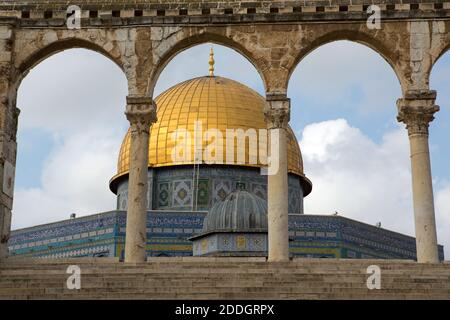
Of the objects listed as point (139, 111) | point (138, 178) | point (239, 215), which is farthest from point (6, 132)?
point (239, 215)

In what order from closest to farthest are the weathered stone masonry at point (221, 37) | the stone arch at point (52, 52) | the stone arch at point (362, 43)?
1. the weathered stone masonry at point (221, 37)
2. the stone arch at point (362, 43)
3. the stone arch at point (52, 52)

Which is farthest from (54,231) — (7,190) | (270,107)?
(270,107)

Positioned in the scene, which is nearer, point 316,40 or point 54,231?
point 316,40

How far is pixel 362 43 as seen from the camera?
1973 cm

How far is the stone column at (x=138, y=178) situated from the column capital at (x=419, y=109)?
5.93m

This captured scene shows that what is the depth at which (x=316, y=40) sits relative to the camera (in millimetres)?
19375

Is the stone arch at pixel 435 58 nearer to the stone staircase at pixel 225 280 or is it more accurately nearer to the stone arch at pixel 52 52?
the stone staircase at pixel 225 280

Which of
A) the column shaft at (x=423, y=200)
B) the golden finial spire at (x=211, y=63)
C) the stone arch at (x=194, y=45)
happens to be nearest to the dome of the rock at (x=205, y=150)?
the golden finial spire at (x=211, y=63)

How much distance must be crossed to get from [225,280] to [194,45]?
713cm

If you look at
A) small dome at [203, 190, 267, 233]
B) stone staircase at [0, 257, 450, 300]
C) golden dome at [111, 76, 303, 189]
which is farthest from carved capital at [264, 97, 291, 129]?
golden dome at [111, 76, 303, 189]

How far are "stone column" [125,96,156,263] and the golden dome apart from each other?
16788 millimetres

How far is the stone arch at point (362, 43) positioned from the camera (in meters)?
19.1
